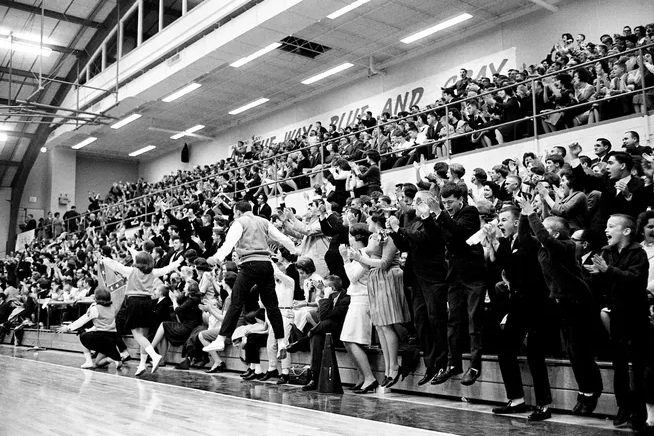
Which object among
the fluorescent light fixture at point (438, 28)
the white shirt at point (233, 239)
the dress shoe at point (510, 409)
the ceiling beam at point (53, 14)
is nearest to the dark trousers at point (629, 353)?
the dress shoe at point (510, 409)

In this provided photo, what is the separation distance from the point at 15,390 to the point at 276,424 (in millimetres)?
3830

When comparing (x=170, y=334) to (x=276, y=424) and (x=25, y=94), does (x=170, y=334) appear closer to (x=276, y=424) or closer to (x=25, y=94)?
(x=276, y=424)

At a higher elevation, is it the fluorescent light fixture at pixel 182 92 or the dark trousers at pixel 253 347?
the fluorescent light fixture at pixel 182 92

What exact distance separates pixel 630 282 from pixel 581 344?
670mm

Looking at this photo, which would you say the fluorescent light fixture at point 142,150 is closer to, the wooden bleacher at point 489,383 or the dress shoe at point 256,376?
the wooden bleacher at point 489,383

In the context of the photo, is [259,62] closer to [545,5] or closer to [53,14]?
[53,14]

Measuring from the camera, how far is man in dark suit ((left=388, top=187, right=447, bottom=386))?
19.5 ft

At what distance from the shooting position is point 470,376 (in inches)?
218

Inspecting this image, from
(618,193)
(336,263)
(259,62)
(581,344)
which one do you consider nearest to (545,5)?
(259,62)

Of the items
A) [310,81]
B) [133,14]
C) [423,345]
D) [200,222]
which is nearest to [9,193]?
[133,14]

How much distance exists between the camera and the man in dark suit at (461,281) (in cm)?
561

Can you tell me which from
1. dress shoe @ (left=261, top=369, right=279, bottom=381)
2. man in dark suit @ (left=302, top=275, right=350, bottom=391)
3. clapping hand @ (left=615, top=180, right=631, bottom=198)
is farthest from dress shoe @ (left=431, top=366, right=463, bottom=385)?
dress shoe @ (left=261, top=369, right=279, bottom=381)

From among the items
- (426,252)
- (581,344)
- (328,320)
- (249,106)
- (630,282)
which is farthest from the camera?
(249,106)

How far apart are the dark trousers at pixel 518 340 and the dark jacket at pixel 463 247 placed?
21.2 inches
